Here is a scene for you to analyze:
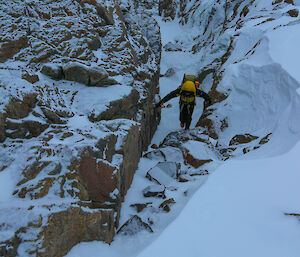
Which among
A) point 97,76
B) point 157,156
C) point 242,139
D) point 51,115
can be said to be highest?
point 97,76

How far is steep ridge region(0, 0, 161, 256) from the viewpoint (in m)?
3.05

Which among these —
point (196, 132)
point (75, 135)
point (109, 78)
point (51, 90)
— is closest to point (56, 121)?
point (75, 135)

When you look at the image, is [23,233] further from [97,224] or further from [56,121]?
[56,121]

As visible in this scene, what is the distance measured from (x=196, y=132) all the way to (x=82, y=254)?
532 centimetres

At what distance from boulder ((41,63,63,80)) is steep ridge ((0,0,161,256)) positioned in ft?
0.08

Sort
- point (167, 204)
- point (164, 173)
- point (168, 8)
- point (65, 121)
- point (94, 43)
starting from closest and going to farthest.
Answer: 1. point (167, 204)
2. point (65, 121)
3. point (164, 173)
4. point (94, 43)
5. point (168, 8)

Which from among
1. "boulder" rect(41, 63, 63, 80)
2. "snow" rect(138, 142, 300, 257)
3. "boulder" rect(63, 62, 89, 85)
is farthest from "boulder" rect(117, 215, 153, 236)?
"boulder" rect(41, 63, 63, 80)

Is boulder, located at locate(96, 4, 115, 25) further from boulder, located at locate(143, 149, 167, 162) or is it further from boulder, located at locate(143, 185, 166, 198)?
boulder, located at locate(143, 185, 166, 198)

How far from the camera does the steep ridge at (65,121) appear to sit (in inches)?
120

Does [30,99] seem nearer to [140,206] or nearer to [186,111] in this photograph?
[140,206]

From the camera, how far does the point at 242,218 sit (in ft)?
10.1

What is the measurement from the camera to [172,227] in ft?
10.3

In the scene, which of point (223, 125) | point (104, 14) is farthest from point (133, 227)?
point (104, 14)

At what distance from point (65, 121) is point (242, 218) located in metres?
3.63
